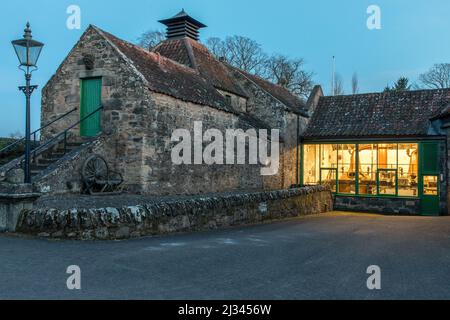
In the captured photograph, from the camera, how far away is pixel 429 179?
73.9 feet

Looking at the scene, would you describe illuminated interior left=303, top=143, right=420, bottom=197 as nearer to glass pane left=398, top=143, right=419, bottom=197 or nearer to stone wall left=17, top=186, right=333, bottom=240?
glass pane left=398, top=143, right=419, bottom=197

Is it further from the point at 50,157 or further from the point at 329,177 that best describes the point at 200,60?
the point at 50,157

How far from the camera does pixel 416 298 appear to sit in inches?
221

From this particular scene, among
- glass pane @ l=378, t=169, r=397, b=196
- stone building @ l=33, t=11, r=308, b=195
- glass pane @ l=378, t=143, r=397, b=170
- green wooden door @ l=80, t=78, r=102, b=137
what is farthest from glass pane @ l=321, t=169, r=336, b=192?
green wooden door @ l=80, t=78, r=102, b=137

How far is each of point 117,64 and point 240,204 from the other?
633 centimetres

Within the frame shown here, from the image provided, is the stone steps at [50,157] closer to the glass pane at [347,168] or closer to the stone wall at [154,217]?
the stone wall at [154,217]

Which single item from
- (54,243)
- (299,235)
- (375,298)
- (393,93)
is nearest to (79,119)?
(54,243)

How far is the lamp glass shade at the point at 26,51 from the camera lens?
970 cm

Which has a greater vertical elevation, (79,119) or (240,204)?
(79,119)

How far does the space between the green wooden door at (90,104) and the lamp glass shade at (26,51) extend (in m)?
5.62

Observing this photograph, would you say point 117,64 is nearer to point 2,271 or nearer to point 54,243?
point 54,243

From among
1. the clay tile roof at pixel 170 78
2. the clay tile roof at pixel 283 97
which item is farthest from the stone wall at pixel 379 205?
the clay tile roof at pixel 170 78

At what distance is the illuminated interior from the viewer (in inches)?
912

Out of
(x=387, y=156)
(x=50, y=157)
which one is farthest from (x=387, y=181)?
(x=50, y=157)
